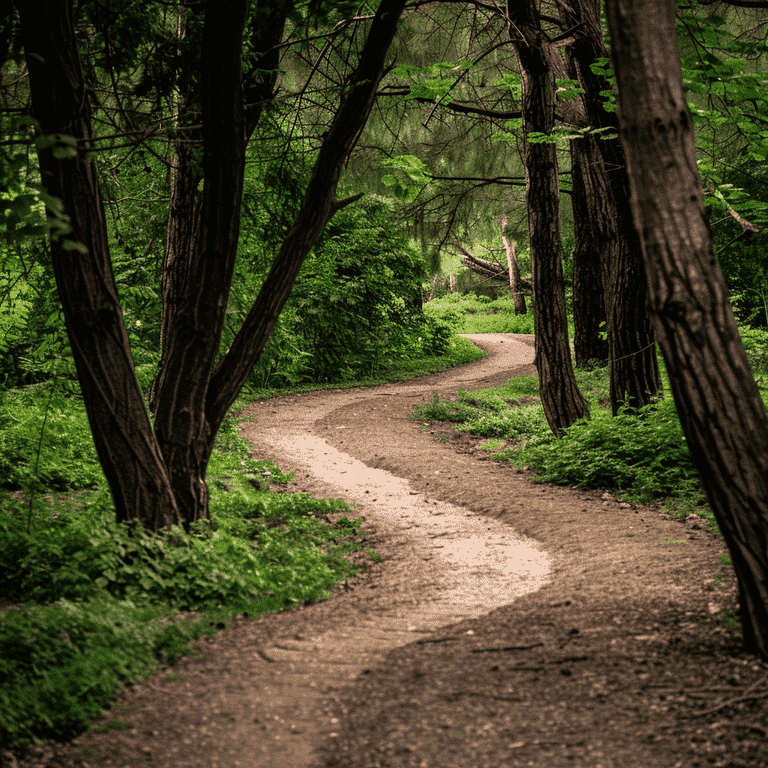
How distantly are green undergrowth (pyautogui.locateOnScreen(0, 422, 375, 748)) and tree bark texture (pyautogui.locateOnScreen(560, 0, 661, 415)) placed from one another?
385 centimetres

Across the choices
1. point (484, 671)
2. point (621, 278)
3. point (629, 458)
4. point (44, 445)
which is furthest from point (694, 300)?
point (44, 445)

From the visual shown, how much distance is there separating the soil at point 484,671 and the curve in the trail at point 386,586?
1 centimetres

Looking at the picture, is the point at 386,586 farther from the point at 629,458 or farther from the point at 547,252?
the point at 547,252

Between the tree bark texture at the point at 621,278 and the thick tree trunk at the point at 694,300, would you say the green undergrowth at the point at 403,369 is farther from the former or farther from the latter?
the thick tree trunk at the point at 694,300

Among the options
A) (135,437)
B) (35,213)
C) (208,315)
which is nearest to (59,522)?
(135,437)

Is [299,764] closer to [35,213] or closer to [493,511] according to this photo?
[35,213]

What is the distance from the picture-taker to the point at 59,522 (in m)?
4.70

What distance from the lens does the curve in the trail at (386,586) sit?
9.06 feet

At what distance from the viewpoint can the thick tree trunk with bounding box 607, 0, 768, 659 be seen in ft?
9.47

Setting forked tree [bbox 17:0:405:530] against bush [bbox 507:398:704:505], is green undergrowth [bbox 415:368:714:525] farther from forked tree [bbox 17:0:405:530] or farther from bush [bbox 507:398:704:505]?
forked tree [bbox 17:0:405:530]

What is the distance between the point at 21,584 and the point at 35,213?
2.19 m

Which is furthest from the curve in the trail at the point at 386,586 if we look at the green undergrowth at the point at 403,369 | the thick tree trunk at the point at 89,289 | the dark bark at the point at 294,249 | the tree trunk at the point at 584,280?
the tree trunk at the point at 584,280

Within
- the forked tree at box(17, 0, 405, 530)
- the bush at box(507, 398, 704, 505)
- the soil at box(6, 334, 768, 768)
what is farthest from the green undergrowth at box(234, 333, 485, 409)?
the soil at box(6, 334, 768, 768)

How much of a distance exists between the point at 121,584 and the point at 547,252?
247 inches
